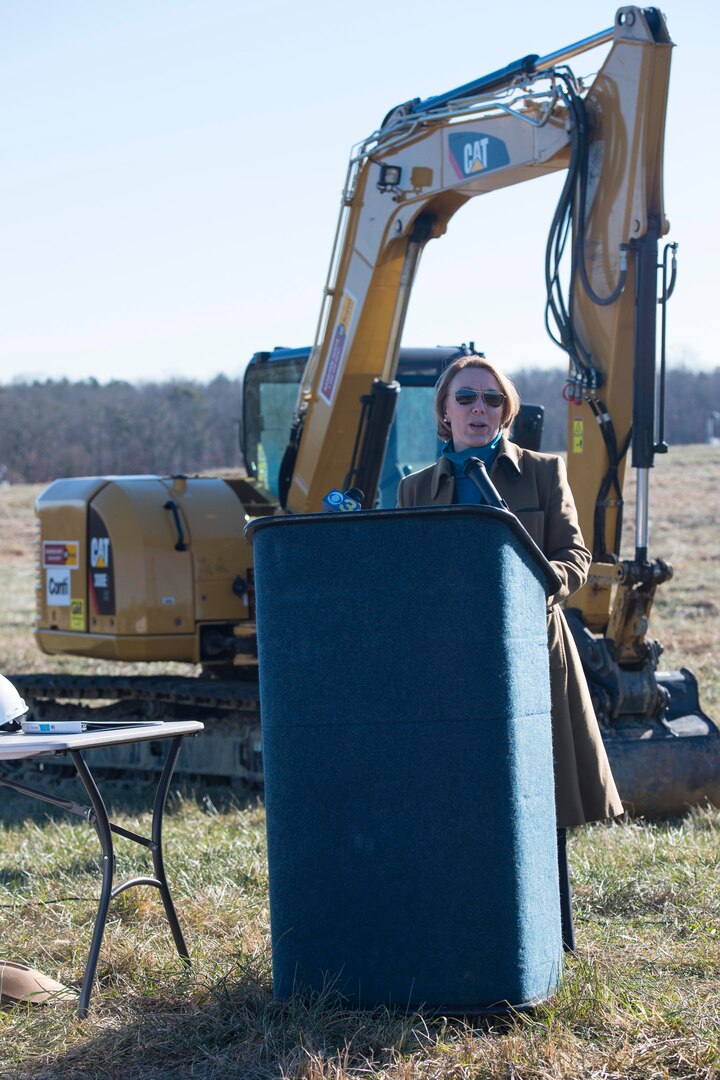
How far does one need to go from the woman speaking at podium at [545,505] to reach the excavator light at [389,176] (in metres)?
4.33

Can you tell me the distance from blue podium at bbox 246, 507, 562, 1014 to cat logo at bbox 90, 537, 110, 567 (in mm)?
5434

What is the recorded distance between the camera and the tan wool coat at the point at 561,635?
3.99 metres

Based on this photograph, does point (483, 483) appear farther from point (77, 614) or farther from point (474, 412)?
point (77, 614)

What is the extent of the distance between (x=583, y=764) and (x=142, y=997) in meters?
1.49

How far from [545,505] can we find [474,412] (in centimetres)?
36

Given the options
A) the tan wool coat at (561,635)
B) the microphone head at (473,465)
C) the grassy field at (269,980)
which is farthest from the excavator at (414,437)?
the microphone head at (473,465)

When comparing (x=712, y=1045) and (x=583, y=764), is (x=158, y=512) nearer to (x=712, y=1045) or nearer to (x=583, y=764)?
(x=583, y=764)

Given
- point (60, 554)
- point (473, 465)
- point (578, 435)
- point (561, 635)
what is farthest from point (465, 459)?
point (60, 554)

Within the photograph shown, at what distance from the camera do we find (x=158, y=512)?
8883 mm

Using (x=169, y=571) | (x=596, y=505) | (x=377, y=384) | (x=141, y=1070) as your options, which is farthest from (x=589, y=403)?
(x=141, y=1070)

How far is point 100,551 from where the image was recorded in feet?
29.1

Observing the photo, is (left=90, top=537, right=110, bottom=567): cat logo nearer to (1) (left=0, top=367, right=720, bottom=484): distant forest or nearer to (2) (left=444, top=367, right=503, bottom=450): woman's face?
(2) (left=444, top=367, right=503, bottom=450): woman's face

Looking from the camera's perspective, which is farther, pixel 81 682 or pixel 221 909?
pixel 81 682

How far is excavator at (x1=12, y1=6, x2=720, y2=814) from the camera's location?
6.84 m
